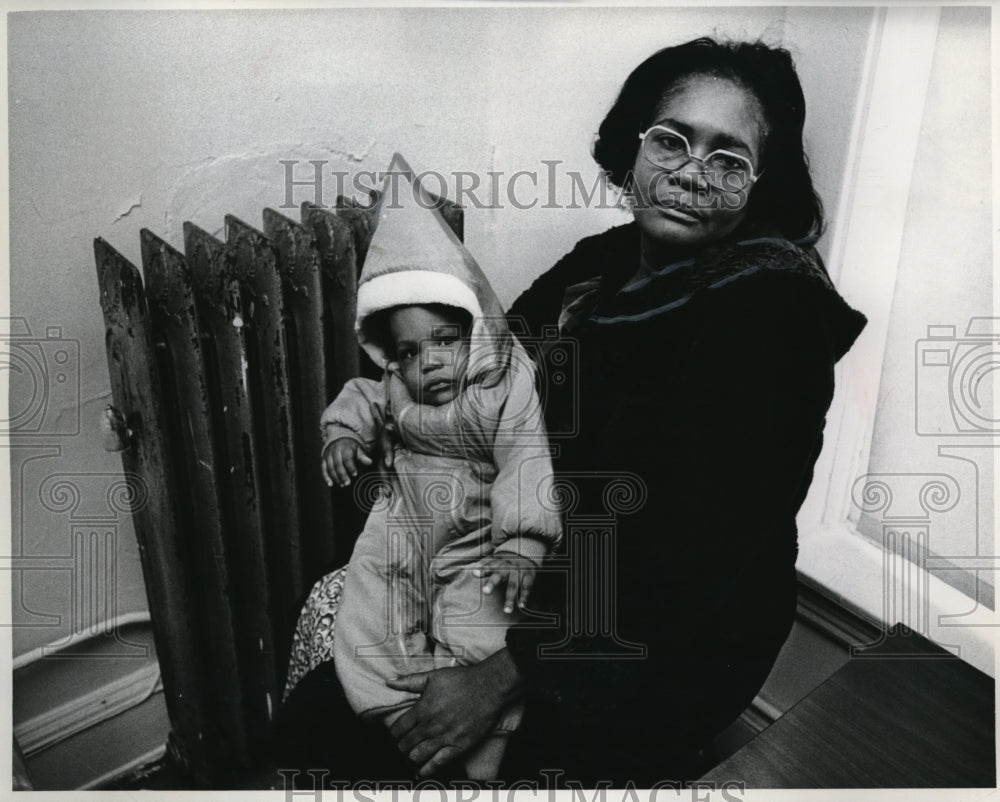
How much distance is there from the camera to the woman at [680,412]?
109cm

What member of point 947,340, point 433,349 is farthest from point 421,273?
point 947,340

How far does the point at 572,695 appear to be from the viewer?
1146mm

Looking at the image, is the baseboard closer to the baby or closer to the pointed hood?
the baby

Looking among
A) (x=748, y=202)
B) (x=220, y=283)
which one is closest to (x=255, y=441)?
(x=220, y=283)

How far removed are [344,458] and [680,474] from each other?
41 centimetres

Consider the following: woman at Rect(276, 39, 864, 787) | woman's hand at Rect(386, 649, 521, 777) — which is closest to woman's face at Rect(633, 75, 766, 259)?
woman at Rect(276, 39, 864, 787)

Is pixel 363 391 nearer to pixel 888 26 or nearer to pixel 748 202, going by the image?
pixel 748 202

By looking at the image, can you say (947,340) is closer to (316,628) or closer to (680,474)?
(680,474)

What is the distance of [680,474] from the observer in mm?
1107

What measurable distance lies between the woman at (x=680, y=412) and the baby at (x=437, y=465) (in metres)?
0.04

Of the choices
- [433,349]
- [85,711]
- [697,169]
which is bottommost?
[85,711]

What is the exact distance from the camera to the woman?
1091 millimetres

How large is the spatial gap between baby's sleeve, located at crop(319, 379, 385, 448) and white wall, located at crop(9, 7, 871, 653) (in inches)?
8.2

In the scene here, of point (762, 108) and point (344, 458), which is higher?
point (762, 108)
